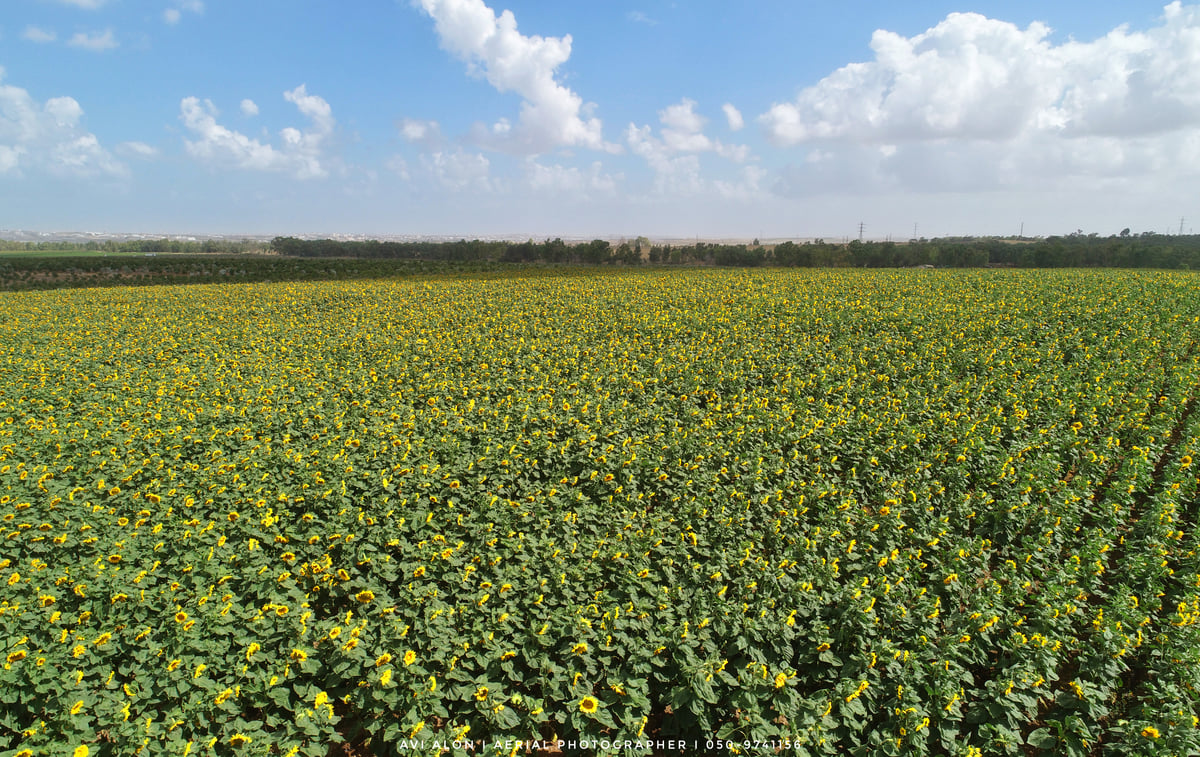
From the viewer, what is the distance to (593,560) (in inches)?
188

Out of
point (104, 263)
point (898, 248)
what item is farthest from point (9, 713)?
point (104, 263)

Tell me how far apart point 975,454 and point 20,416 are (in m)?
14.3

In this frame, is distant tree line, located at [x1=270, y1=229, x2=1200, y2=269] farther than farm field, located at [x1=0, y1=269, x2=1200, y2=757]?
Yes

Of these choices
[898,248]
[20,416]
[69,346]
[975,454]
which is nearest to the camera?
[975,454]

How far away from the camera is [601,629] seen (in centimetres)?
397

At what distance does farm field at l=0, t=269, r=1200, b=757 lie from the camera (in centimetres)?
342

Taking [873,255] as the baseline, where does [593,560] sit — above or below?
below

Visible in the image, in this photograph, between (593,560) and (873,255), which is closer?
(593,560)

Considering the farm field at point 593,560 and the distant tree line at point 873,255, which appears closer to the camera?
the farm field at point 593,560

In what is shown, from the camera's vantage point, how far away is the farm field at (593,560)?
342cm

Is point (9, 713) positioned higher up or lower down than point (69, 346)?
lower down

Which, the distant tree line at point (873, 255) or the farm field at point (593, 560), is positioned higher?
the distant tree line at point (873, 255)

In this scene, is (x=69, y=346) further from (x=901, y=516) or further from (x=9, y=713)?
(x=901, y=516)

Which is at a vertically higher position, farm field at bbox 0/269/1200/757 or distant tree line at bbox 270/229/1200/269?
distant tree line at bbox 270/229/1200/269
